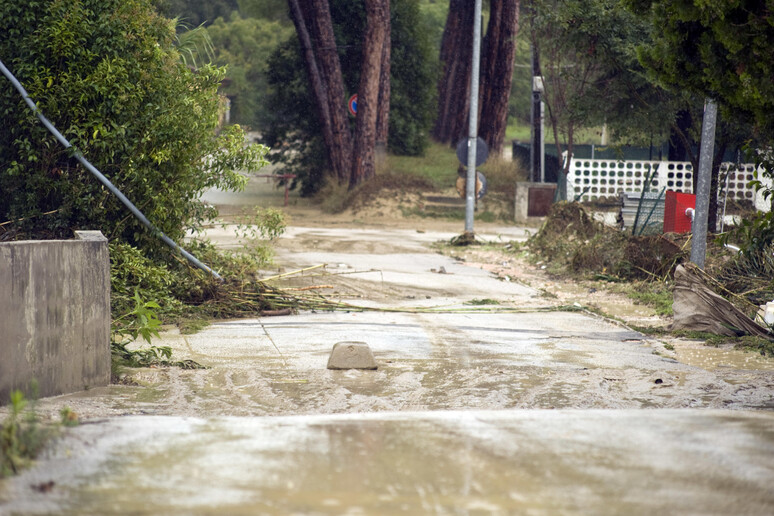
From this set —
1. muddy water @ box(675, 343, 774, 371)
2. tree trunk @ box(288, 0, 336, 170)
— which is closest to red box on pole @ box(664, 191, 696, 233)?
muddy water @ box(675, 343, 774, 371)

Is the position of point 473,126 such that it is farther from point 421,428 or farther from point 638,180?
point 421,428

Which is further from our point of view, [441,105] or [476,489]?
[441,105]

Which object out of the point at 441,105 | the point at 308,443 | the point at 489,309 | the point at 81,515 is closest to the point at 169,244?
the point at 489,309

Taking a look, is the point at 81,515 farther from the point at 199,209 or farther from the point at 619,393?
the point at 199,209

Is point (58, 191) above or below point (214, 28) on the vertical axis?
below

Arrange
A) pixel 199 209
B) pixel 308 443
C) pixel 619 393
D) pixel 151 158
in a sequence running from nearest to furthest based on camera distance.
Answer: pixel 308 443 → pixel 619 393 → pixel 151 158 → pixel 199 209

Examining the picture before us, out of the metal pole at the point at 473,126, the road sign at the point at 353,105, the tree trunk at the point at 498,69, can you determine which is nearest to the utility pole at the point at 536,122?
the tree trunk at the point at 498,69

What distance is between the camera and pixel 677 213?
1360 centimetres

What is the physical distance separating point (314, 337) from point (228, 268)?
2429 mm

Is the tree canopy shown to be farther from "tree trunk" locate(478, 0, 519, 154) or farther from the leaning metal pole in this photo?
"tree trunk" locate(478, 0, 519, 154)

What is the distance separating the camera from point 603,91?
17.9 metres

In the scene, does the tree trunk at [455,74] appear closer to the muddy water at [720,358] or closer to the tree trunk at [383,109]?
the tree trunk at [383,109]

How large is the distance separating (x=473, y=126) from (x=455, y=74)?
2062 cm

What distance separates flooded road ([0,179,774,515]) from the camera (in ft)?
11.2
